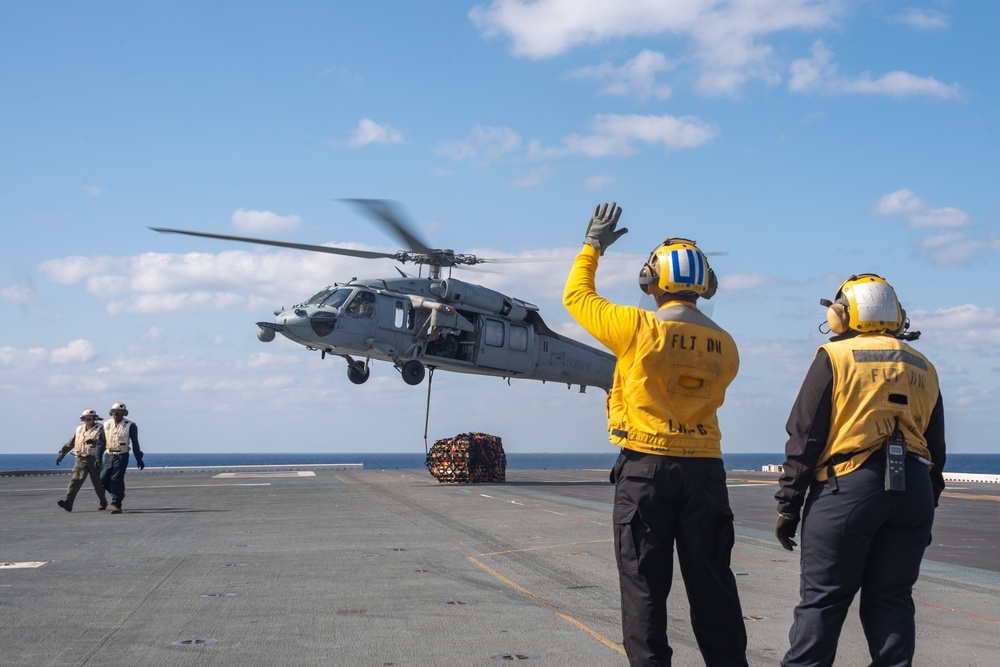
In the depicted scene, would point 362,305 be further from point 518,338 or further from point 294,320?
point 518,338

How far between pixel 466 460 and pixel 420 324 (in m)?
4.06

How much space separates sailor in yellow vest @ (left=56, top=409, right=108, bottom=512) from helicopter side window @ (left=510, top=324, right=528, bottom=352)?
43.4 feet

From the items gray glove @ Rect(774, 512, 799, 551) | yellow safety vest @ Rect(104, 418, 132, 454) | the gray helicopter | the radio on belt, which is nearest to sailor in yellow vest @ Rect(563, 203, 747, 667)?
gray glove @ Rect(774, 512, 799, 551)

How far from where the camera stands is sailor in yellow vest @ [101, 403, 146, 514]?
16.3 meters

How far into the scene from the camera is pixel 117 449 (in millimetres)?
16594

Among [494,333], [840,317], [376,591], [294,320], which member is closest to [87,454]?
[294,320]

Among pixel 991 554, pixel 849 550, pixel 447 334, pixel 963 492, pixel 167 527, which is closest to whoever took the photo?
pixel 849 550

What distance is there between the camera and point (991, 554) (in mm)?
11094

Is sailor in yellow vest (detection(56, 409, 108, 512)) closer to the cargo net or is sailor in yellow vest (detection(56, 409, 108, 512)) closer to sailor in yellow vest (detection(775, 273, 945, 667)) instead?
the cargo net

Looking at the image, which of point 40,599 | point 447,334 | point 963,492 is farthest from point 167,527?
point 963,492

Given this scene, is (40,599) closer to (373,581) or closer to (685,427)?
(373,581)

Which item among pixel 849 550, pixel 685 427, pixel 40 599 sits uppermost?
pixel 685 427

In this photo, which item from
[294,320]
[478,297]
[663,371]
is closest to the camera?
[663,371]

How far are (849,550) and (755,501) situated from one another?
16.6m
